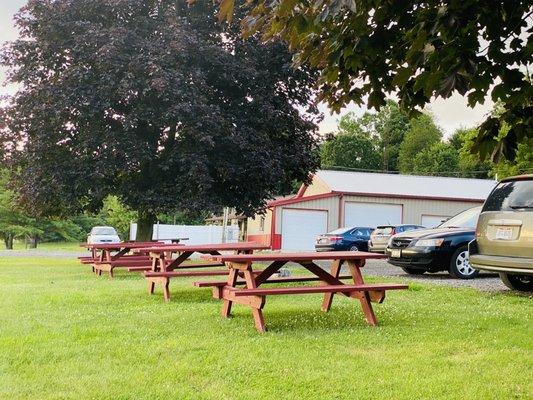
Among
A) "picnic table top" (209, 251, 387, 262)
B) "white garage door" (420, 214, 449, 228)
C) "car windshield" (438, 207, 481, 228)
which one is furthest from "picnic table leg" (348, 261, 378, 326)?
"white garage door" (420, 214, 449, 228)

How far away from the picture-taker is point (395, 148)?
81500 mm

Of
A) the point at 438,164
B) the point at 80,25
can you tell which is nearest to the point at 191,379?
the point at 80,25

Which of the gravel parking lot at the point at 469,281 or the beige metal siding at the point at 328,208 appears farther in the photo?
the beige metal siding at the point at 328,208

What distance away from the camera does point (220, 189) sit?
1892 cm

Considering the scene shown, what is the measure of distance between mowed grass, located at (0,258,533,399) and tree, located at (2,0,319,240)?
8.45 meters

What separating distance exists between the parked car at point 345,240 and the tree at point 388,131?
56.9 metres

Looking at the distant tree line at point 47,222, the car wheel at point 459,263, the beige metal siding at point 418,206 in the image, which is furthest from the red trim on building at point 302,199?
the car wheel at point 459,263

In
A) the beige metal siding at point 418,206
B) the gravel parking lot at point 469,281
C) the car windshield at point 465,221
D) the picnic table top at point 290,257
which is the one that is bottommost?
the gravel parking lot at point 469,281

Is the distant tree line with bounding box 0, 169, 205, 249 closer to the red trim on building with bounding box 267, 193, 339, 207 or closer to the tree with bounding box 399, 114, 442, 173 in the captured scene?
the red trim on building with bounding box 267, 193, 339, 207

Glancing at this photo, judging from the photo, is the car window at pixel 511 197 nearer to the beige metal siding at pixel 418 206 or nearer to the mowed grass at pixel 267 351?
the mowed grass at pixel 267 351

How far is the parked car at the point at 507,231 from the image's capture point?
845 cm

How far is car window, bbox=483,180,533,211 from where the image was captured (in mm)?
8670

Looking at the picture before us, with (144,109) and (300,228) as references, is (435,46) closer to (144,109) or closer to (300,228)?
(144,109)

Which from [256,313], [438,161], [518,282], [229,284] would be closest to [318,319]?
[256,313]
